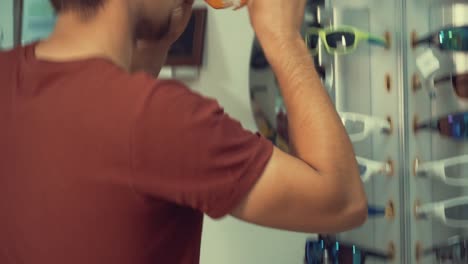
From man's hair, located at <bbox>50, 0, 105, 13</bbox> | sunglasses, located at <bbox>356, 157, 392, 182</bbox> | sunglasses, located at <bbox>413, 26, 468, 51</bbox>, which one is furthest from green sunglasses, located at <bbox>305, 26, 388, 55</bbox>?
man's hair, located at <bbox>50, 0, 105, 13</bbox>

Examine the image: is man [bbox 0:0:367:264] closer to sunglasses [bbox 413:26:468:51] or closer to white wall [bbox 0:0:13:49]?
sunglasses [bbox 413:26:468:51]

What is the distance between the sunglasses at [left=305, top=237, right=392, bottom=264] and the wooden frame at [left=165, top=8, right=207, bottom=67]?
1.43ft

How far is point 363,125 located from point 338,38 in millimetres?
168

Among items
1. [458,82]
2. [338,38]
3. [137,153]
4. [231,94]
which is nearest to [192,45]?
[231,94]

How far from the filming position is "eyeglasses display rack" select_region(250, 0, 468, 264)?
3.48 feet

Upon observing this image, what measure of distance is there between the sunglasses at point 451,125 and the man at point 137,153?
53 cm

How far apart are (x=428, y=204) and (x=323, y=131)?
0.58 m

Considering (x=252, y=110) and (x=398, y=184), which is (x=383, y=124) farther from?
(x=252, y=110)

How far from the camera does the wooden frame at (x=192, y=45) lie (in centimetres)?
121

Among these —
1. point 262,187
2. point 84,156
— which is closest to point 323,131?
point 262,187

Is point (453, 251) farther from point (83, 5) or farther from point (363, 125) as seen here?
point (83, 5)

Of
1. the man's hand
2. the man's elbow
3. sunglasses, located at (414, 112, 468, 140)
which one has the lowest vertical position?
the man's elbow

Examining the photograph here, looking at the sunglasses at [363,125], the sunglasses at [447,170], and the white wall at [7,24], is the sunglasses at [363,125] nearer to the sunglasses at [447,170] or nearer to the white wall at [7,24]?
the sunglasses at [447,170]

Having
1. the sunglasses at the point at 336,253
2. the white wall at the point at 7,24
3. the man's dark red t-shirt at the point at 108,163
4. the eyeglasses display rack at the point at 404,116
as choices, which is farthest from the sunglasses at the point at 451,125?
the white wall at the point at 7,24
